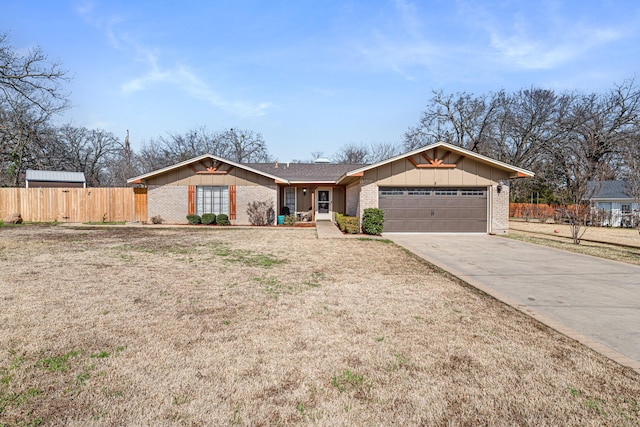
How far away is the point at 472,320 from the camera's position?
429 centimetres

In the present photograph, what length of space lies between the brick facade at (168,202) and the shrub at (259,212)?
3568 millimetres

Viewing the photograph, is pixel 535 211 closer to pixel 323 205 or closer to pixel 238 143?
pixel 323 205

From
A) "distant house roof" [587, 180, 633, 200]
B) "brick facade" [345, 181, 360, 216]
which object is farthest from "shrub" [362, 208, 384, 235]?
"distant house roof" [587, 180, 633, 200]

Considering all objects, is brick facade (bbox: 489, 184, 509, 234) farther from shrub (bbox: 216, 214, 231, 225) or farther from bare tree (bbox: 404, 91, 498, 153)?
bare tree (bbox: 404, 91, 498, 153)

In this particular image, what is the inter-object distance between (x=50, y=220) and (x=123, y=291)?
20.0m

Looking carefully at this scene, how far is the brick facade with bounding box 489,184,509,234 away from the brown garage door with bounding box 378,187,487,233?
0.33 m

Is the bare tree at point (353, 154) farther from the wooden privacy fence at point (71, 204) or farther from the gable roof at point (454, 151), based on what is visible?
the gable roof at point (454, 151)

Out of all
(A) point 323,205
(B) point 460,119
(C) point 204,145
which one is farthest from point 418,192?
(C) point 204,145

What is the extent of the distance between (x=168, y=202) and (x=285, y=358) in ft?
58.5

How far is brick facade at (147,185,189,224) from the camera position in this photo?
18984 millimetres

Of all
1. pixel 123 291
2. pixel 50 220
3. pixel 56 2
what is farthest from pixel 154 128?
pixel 123 291

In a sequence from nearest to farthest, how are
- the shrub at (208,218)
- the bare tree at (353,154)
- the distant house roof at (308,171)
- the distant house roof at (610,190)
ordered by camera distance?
the shrub at (208,218) → the distant house roof at (308,171) → the distant house roof at (610,190) → the bare tree at (353,154)

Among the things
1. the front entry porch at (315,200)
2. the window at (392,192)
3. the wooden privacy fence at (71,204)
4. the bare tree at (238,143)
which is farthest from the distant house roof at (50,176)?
the window at (392,192)

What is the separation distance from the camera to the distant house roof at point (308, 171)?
2142 centimetres
